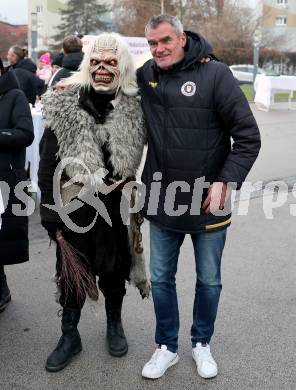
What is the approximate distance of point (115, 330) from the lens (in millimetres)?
3330

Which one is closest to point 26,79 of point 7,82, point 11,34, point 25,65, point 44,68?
point 25,65

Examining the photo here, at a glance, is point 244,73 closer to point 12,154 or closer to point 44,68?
point 44,68

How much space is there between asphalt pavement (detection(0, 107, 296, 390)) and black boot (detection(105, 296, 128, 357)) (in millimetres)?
55

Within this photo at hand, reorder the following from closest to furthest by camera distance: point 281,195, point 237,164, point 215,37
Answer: point 237,164
point 281,195
point 215,37

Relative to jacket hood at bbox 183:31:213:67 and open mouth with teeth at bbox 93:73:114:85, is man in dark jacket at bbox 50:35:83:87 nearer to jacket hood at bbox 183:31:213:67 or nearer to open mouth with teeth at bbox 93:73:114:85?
open mouth with teeth at bbox 93:73:114:85

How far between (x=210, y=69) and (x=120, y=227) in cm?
103

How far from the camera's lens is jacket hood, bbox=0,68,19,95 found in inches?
137

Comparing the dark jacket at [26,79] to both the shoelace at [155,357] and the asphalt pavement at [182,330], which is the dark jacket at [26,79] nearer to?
the asphalt pavement at [182,330]

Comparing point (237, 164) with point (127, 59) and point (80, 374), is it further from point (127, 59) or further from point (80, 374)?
point (80, 374)

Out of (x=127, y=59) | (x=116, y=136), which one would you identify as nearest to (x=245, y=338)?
(x=116, y=136)

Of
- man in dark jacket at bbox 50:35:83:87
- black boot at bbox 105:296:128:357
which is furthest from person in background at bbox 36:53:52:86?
black boot at bbox 105:296:128:357

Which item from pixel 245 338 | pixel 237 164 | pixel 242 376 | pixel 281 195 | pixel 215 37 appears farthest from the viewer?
pixel 215 37

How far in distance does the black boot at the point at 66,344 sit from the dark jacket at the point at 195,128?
84 cm

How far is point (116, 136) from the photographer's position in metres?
2.84
